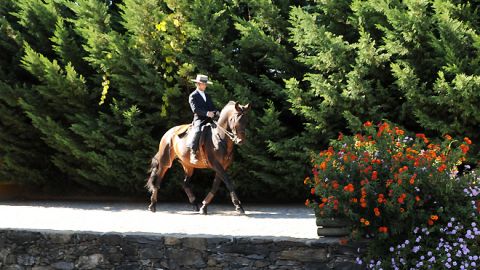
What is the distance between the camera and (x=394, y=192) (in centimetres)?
632

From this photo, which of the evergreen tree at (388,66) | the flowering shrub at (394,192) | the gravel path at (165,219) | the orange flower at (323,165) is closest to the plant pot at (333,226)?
the flowering shrub at (394,192)

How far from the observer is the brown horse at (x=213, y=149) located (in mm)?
8742

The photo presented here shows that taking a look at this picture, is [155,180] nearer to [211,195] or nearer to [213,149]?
[211,195]

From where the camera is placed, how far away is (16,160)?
12.1 m

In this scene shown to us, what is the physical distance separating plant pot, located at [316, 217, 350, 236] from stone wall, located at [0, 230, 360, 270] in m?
0.10

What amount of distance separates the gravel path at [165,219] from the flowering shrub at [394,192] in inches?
26.1

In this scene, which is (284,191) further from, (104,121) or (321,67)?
(104,121)

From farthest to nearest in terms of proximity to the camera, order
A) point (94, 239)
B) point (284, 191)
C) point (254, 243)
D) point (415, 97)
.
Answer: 1. point (284, 191)
2. point (415, 97)
3. point (94, 239)
4. point (254, 243)

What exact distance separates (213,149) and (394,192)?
3.53m

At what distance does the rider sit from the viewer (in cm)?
922

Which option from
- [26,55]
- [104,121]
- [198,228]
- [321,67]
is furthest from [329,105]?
[26,55]

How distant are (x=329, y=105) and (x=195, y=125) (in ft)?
7.16

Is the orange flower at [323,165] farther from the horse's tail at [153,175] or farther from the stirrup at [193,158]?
the horse's tail at [153,175]

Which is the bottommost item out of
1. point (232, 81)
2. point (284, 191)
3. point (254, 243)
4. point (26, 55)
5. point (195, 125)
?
point (254, 243)
